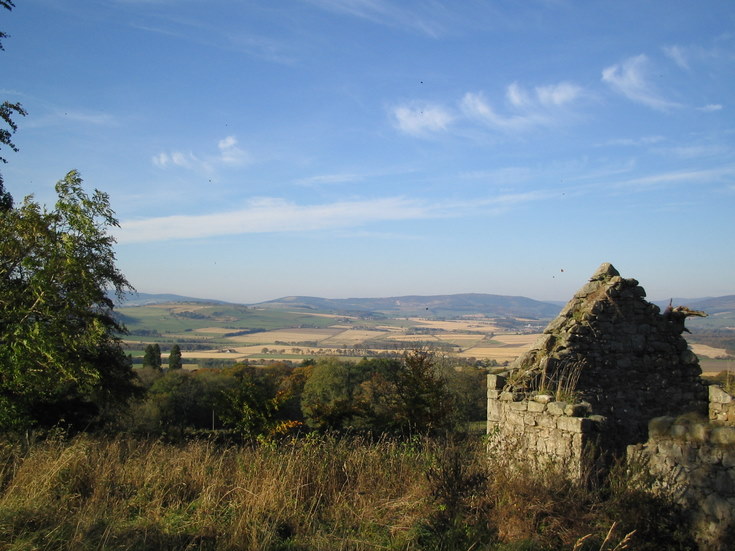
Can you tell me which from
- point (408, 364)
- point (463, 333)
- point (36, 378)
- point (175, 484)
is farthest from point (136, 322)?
point (175, 484)

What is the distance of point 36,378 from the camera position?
12.3m

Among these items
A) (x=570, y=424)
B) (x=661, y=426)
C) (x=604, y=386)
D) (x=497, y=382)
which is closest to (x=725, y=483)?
(x=661, y=426)

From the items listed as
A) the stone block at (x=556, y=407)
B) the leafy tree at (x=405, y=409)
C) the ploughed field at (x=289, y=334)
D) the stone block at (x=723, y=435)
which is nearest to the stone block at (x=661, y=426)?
the stone block at (x=723, y=435)

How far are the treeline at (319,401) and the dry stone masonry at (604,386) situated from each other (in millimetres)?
1727

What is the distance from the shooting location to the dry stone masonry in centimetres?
674

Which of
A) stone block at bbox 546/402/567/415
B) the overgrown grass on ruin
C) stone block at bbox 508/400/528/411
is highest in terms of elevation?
stone block at bbox 546/402/567/415

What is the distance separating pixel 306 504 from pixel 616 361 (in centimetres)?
542

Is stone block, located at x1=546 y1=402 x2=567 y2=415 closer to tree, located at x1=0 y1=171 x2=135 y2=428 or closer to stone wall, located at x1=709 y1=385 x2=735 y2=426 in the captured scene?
stone wall, located at x1=709 y1=385 x2=735 y2=426

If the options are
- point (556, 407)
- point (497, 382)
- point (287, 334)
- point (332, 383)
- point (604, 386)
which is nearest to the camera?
point (556, 407)

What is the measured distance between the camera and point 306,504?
5.84m

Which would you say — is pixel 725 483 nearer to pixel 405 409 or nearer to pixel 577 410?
pixel 577 410

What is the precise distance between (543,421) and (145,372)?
40.3m

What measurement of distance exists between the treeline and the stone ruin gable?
87.1 inches

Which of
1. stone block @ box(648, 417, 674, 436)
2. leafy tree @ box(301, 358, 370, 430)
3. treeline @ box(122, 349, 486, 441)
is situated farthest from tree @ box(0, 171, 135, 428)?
leafy tree @ box(301, 358, 370, 430)
